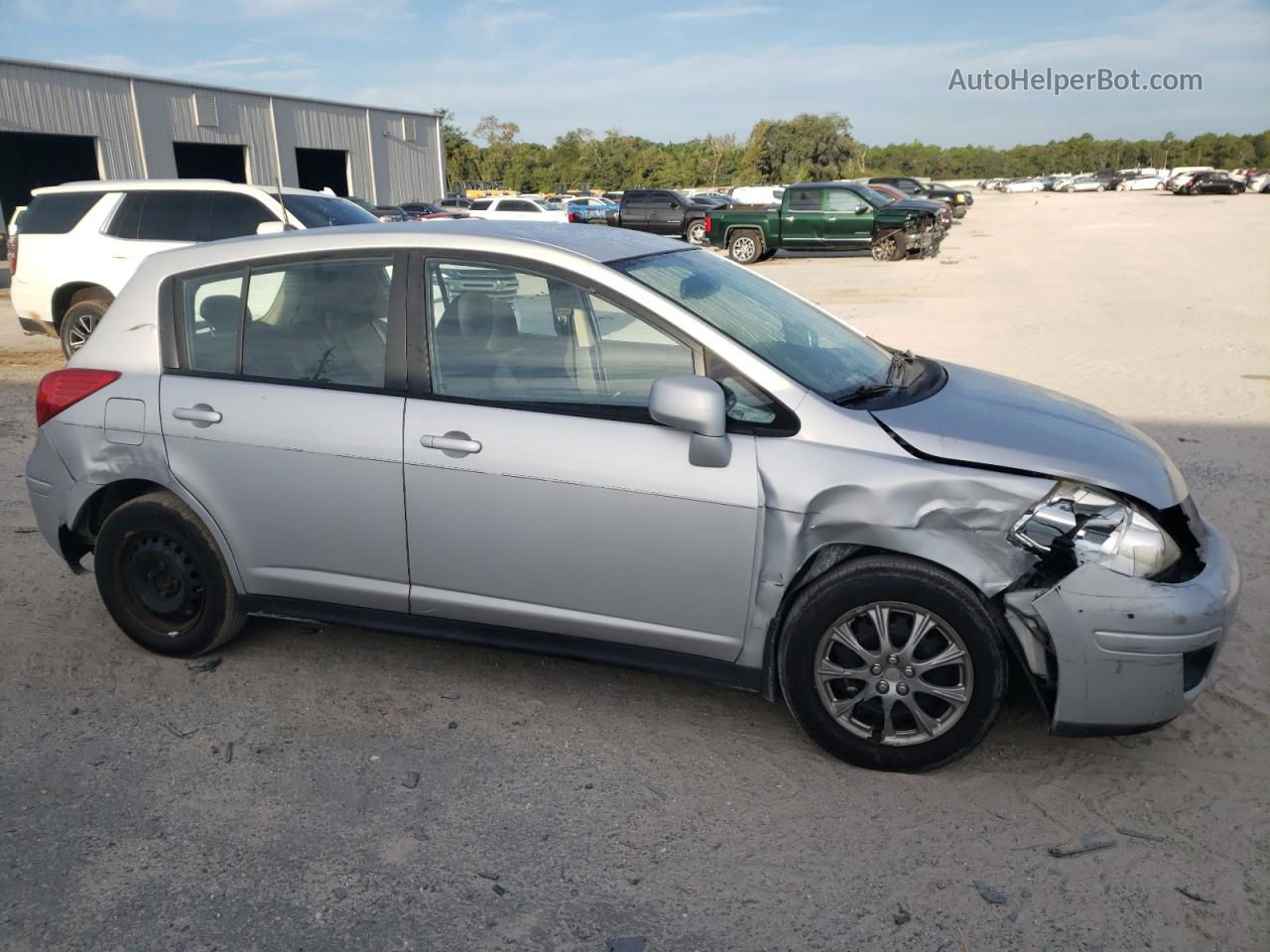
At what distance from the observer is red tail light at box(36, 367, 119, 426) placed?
13.3ft

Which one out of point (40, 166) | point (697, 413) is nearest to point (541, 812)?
point (697, 413)

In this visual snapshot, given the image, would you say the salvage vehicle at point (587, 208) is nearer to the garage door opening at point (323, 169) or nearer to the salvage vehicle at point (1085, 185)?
the garage door opening at point (323, 169)

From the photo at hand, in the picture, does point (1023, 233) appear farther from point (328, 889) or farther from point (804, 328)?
point (328, 889)

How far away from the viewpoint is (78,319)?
35.6 feet

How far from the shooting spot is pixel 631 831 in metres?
3.05

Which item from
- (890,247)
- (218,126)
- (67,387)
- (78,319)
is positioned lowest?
(890,247)

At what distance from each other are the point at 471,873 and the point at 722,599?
1.14 m

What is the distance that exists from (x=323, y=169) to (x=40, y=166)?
11.4 meters

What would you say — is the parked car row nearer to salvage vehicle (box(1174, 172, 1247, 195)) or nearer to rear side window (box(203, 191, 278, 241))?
salvage vehicle (box(1174, 172, 1247, 195))

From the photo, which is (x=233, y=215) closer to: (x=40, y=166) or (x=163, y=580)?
(x=163, y=580)

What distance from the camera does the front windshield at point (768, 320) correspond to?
3490mm

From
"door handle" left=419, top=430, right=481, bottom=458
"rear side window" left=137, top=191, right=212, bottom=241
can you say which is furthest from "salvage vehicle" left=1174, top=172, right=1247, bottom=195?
"door handle" left=419, top=430, right=481, bottom=458

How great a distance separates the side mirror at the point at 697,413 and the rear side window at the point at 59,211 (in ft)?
33.2

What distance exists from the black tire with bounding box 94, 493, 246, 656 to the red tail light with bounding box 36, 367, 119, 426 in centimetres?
49
